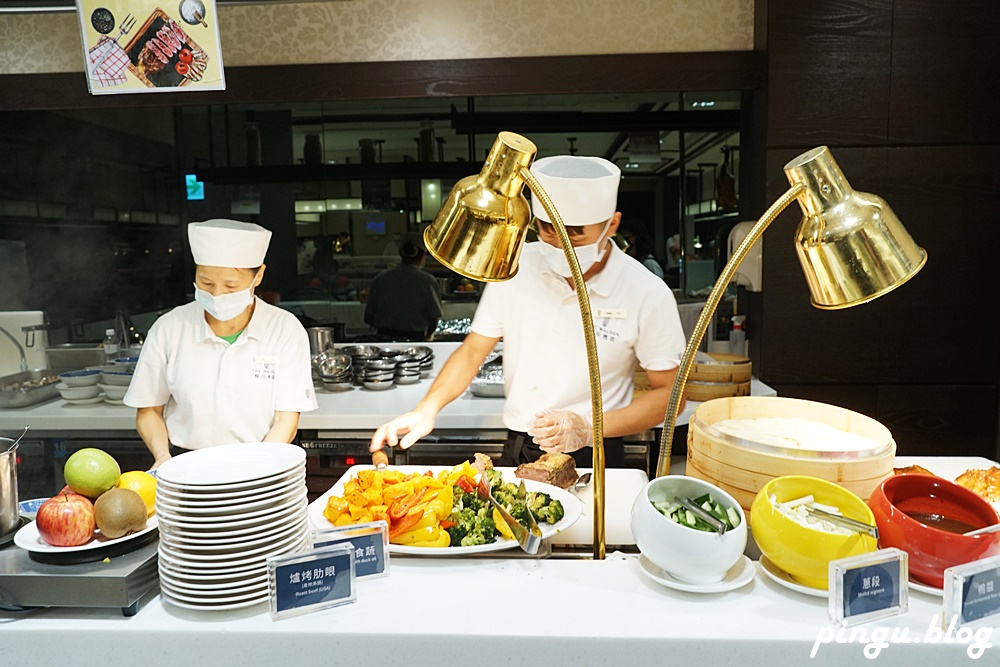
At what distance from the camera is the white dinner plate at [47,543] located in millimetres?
1069

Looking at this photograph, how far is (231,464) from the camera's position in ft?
3.94

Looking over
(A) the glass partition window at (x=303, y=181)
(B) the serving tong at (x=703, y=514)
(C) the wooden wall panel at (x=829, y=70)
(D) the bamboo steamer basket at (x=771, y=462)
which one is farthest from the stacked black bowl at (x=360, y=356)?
(B) the serving tong at (x=703, y=514)

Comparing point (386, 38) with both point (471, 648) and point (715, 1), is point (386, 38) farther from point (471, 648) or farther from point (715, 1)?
point (471, 648)

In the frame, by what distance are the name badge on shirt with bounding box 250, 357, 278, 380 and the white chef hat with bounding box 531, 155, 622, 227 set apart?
3.57 ft

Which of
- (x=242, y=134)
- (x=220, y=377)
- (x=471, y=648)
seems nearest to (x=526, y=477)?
(x=471, y=648)

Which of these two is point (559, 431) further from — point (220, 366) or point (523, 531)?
point (220, 366)

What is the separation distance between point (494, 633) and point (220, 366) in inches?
71.6

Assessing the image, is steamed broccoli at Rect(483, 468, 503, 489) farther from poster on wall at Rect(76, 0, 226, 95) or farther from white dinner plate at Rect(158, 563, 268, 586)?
poster on wall at Rect(76, 0, 226, 95)

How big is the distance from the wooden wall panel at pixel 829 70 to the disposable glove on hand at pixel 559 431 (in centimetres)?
214

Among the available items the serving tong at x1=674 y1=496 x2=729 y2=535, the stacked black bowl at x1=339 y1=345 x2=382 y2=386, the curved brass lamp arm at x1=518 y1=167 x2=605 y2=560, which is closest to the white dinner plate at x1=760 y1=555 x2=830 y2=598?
the serving tong at x1=674 y1=496 x2=729 y2=535

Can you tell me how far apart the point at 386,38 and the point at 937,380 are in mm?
3198

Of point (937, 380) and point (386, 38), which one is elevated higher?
point (386, 38)

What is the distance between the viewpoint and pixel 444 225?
3.84 ft

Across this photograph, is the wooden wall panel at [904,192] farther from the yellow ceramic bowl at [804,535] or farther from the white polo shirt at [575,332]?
the yellow ceramic bowl at [804,535]
